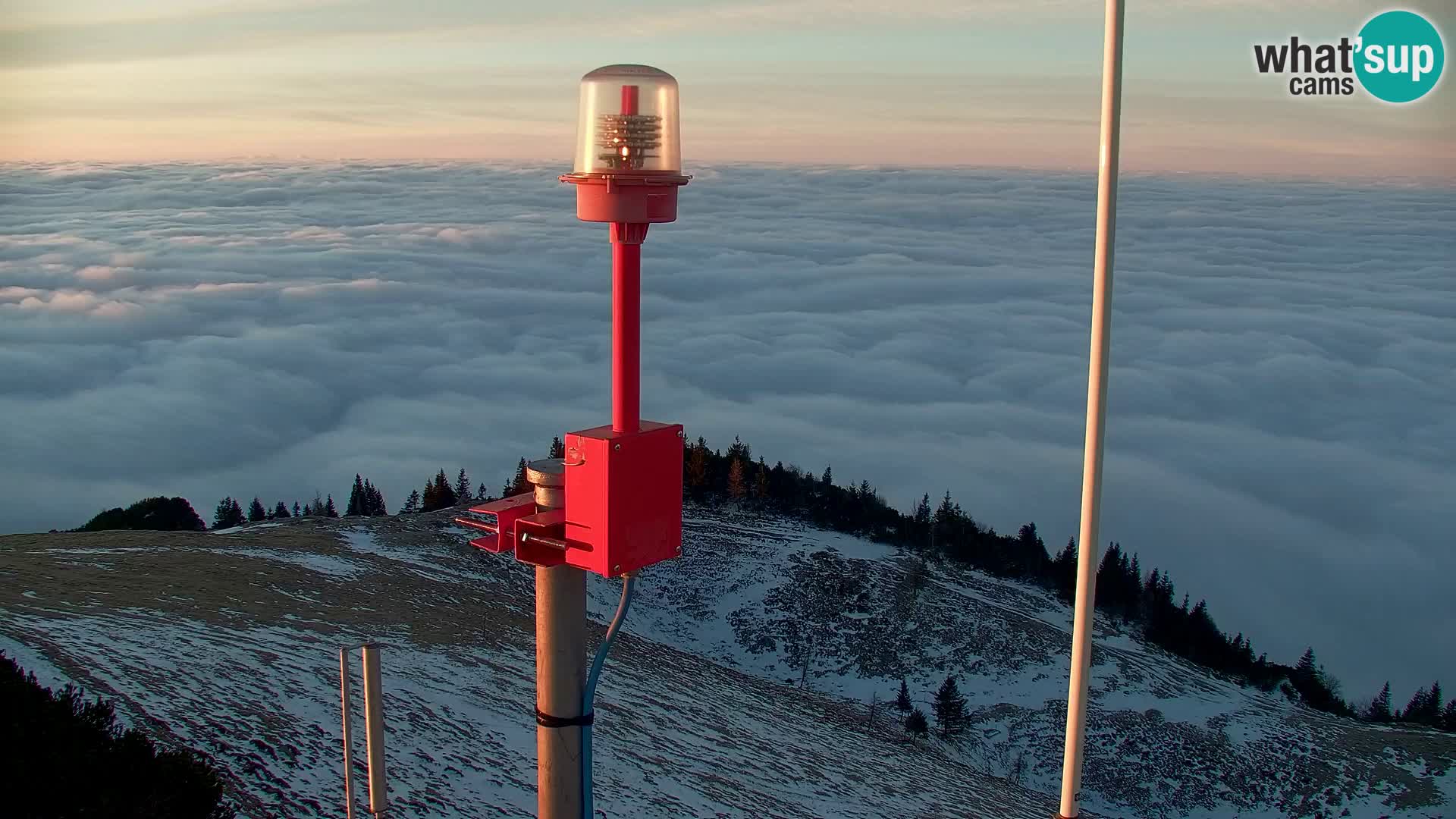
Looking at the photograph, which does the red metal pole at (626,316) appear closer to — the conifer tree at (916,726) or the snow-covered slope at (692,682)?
the snow-covered slope at (692,682)

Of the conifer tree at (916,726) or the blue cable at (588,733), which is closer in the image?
the blue cable at (588,733)

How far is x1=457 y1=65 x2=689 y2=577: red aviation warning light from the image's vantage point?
6953 millimetres

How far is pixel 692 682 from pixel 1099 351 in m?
22.0

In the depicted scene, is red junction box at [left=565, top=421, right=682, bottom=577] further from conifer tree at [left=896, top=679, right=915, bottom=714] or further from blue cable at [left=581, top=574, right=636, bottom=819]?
conifer tree at [left=896, top=679, right=915, bottom=714]

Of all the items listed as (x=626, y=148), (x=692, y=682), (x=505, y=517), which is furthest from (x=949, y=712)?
(x=626, y=148)

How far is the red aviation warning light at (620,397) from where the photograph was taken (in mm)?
6953

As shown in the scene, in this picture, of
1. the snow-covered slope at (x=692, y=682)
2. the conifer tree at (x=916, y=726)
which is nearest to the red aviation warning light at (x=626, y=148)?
the snow-covered slope at (x=692, y=682)

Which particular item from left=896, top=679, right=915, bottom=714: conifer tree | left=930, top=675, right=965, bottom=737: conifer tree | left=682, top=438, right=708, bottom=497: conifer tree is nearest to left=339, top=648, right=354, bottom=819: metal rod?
left=930, top=675, right=965, bottom=737: conifer tree

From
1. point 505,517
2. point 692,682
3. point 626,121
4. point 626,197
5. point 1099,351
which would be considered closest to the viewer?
point 626,197

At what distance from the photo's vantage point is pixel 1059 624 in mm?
43969

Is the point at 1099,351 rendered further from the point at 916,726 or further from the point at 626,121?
the point at 916,726

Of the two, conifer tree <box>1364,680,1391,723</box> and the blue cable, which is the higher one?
the blue cable

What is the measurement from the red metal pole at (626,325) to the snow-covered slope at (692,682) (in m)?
8.37

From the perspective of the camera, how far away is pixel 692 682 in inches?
1133
